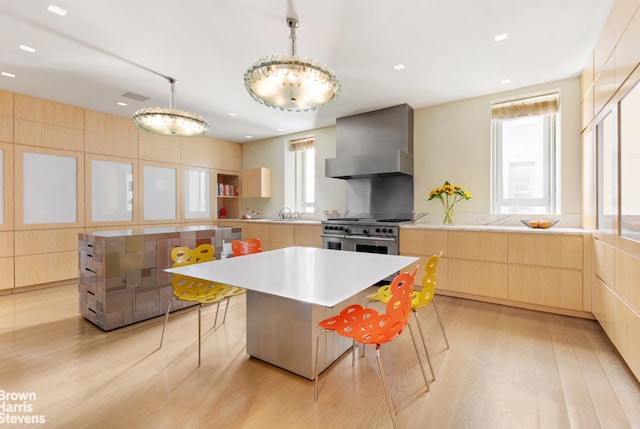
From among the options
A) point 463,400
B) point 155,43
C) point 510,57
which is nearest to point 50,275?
point 155,43

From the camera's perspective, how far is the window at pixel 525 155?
3541mm

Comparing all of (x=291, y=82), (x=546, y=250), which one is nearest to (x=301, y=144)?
(x=291, y=82)

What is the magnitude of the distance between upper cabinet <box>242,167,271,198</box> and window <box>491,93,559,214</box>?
405cm

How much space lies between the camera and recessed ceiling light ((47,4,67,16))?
215 cm

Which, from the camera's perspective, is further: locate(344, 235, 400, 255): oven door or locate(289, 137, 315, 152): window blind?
locate(289, 137, 315, 152): window blind

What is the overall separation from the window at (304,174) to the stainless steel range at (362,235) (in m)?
1.39

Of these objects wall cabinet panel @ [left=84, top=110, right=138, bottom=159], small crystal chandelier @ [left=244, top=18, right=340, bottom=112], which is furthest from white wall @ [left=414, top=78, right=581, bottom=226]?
wall cabinet panel @ [left=84, top=110, right=138, bottom=159]

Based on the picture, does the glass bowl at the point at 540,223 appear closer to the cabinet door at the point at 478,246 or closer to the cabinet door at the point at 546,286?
the cabinet door at the point at 478,246

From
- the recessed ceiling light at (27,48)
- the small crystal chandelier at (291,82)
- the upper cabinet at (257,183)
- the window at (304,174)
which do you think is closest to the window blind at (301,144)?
the window at (304,174)

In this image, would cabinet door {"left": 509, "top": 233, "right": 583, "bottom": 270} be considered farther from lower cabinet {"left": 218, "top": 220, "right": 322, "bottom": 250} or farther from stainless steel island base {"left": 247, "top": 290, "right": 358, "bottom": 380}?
lower cabinet {"left": 218, "top": 220, "right": 322, "bottom": 250}

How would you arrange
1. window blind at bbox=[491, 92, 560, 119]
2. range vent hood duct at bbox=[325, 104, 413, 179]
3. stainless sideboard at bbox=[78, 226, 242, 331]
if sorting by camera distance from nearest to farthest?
stainless sideboard at bbox=[78, 226, 242, 331] < window blind at bbox=[491, 92, 560, 119] < range vent hood duct at bbox=[325, 104, 413, 179]

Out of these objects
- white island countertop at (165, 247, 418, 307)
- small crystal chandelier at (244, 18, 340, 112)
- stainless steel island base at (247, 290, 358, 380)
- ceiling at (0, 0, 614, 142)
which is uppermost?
ceiling at (0, 0, 614, 142)

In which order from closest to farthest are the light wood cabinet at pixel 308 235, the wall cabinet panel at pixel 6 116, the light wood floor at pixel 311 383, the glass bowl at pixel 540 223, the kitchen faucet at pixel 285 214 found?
the light wood floor at pixel 311 383 < the glass bowl at pixel 540 223 < the wall cabinet panel at pixel 6 116 < the light wood cabinet at pixel 308 235 < the kitchen faucet at pixel 285 214

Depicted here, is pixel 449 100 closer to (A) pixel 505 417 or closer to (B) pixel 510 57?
(B) pixel 510 57
